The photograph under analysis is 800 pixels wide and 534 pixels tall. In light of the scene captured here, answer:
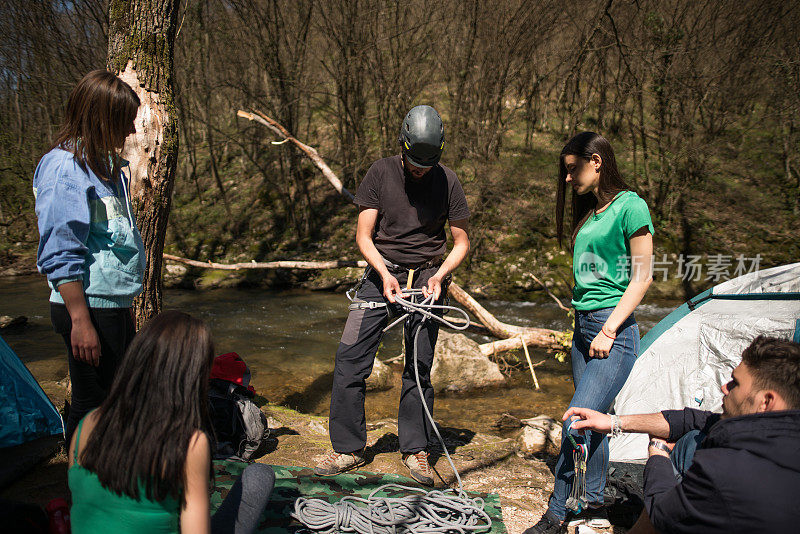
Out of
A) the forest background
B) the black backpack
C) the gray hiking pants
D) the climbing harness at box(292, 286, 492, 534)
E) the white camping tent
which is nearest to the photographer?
the gray hiking pants

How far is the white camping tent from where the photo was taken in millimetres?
3346

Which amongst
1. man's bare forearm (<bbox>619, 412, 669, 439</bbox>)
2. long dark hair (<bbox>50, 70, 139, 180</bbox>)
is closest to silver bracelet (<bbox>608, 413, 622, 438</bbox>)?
man's bare forearm (<bbox>619, 412, 669, 439</bbox>)

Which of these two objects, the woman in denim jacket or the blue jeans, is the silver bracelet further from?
the woman in denim jacket

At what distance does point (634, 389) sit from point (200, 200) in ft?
38.8

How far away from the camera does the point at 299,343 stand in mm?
7078

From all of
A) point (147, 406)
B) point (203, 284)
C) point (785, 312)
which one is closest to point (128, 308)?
point (147, 406)

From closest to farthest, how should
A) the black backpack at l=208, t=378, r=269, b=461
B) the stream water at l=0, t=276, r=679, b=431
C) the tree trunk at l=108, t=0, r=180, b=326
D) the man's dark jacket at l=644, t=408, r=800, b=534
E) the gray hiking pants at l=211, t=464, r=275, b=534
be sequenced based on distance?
the man's dark jacket at l=644, t=408, r=800, b=534 → the gray hiking pants at l=211, t=464, r=275, b=534 → the black backpack at l=208, t=378, r=269, b=461 → the tree trunk at l=108, t=0, r=180, b=326 → the stream water at l=0, t=276, r=679, b=431

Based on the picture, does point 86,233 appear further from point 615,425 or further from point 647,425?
point 647,425

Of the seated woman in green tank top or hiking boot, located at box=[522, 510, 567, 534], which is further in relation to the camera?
hiking boot, located at box=[522, 510, 567, 534]

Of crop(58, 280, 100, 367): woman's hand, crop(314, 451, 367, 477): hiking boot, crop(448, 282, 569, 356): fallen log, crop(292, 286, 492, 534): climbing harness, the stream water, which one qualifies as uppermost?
crop(58, 280, 100, 367): woman's hand

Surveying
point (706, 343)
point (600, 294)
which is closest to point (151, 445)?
→ point (600, 294)

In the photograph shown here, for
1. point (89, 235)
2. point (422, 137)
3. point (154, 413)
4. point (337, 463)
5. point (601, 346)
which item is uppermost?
point (422, 137)

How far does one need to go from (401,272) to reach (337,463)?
1046 millimetres

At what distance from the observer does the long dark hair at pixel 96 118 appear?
207cm
